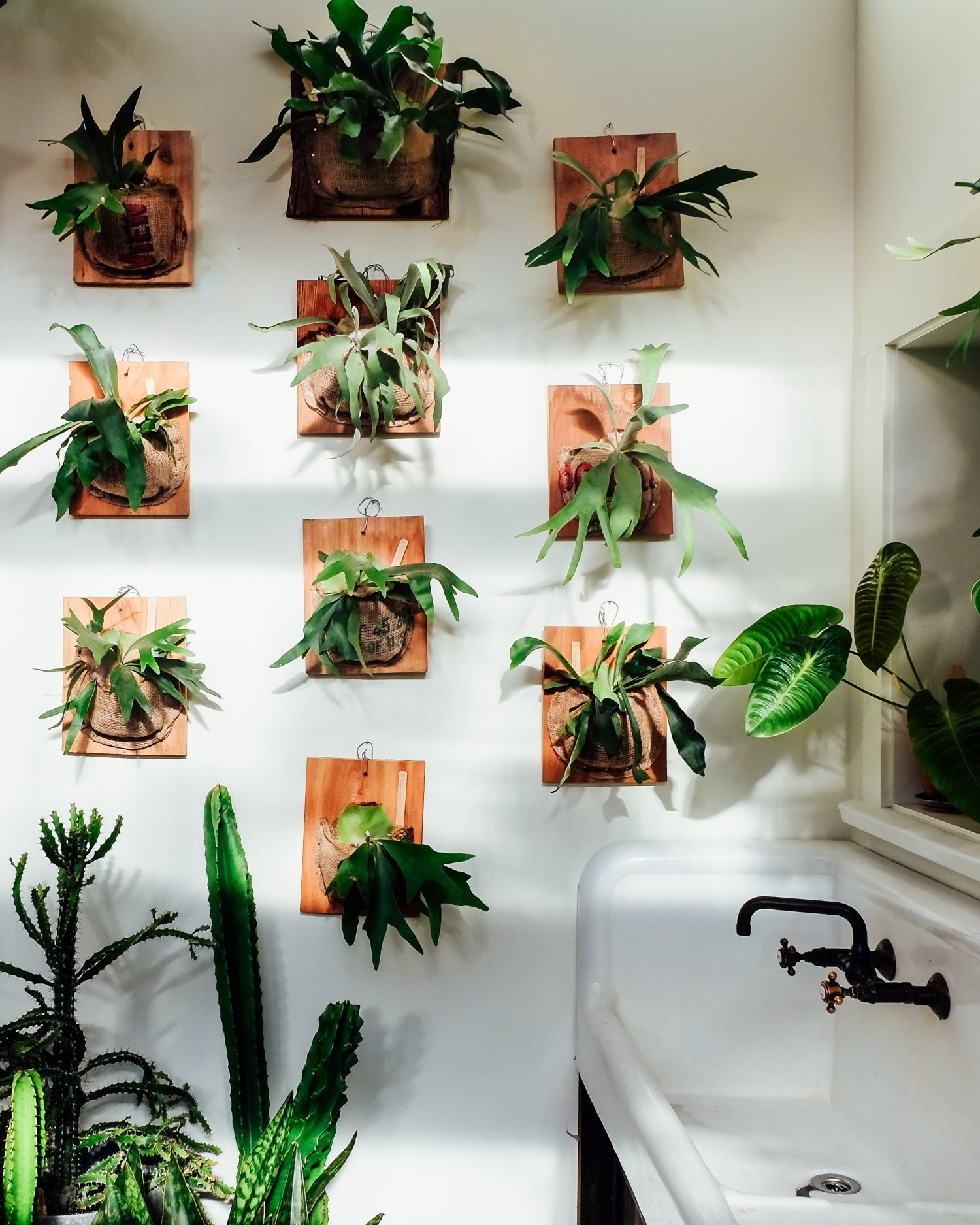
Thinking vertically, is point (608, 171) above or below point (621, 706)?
above

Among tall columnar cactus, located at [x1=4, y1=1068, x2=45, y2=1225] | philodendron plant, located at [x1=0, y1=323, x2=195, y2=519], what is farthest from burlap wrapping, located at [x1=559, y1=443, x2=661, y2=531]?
tall columnar cactus, located at [x1=4, y1=1068, x2=45, y2=1225]

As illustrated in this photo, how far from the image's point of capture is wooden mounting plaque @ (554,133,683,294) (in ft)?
5.91

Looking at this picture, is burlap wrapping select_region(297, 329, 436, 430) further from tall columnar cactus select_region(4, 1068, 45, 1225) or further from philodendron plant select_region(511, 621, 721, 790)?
tall columnar cactus select_region(4, 1068, 45, 1225)

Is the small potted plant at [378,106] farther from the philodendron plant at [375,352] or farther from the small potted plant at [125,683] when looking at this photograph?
the small potted plant at [125,683]

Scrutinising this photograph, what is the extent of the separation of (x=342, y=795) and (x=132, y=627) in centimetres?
57

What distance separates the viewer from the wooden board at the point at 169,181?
182 centimetres

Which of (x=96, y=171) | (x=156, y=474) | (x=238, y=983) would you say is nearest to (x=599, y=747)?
(x=238, y=983)

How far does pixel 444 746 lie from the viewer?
5.94 ft

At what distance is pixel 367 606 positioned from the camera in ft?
5.75

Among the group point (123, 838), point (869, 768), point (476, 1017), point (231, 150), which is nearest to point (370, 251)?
point (231, 150)

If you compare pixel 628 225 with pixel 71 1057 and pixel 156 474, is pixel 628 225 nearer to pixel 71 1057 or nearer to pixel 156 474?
pixel 156 474

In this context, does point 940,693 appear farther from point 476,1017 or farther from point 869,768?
point 476,1017

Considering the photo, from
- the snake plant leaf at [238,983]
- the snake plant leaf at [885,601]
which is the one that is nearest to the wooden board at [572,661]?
the snake plant leaf at [885,601]

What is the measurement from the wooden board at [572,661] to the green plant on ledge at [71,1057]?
764mm
